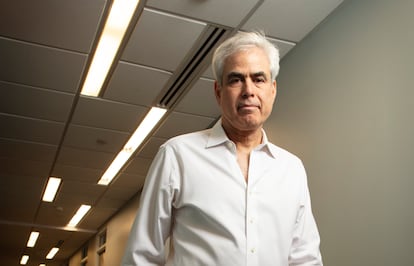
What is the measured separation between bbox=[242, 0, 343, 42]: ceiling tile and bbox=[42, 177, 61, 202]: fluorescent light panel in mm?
4456

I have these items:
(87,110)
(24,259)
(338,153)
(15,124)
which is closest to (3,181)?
(15,124)

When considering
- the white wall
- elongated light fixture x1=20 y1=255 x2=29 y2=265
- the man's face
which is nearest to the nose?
the man's face

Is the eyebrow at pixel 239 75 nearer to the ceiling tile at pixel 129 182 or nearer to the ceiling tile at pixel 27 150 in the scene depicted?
the ceiling tile at pixel 27 150

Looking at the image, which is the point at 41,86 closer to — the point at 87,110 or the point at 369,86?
the point at 87,110

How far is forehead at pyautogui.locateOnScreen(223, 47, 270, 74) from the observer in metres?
1.46

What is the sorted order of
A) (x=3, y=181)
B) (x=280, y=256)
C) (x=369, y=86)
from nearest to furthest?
(x=280, y=256), (x=369, y=86), (x=3, y=181)

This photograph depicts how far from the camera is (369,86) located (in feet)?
8.79

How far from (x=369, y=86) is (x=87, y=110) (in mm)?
2814

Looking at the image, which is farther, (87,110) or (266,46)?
(87,110)

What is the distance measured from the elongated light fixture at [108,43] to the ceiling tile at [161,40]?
0.09 m

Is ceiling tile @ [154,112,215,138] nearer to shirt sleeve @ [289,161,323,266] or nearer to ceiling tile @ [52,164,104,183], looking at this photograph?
ceiling tile @ [52,164,104,183]

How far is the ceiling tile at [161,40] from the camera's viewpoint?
3.18 metres

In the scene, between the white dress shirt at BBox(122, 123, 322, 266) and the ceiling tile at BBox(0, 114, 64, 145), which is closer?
the white dress shirt at BBox(122, 123, 322, 266)

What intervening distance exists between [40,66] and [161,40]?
3.59 ft
